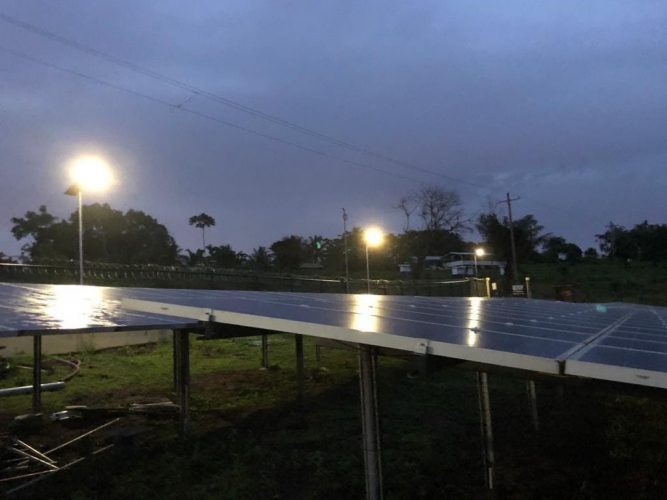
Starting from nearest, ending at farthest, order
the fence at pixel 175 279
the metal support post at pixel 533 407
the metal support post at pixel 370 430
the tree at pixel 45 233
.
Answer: the metal support post at pixel 370 430, the metal support post at pixel 533 407, the fence at pixel 175 279, the tree at pixel 45 233

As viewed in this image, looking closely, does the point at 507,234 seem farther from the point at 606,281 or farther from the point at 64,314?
the point at 64,314

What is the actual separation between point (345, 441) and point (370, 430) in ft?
12.9

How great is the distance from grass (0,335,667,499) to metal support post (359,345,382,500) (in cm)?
36

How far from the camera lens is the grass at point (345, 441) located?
6.28 metres

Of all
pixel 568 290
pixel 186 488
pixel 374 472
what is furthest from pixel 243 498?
pixel 568 290

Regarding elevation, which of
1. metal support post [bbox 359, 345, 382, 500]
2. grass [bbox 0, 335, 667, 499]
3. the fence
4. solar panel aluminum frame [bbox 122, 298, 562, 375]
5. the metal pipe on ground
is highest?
the fence

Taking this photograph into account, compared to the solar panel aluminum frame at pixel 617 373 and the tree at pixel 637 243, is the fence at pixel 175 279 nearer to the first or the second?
the solar panel aluminum frame at pixel 617 373

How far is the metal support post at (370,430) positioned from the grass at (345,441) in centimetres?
36

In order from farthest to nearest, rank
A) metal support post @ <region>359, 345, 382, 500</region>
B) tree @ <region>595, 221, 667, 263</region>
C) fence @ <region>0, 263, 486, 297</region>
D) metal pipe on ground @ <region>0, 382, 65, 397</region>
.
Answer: tree @ <region>595, 221, 667, 263</region> < fence @ <region>0, 263, 486, 297</region> < metal pipe on ground @ <region>0, 382, 65, 397</region> < metal support post @ <region>359, 345, 382, 500</region>

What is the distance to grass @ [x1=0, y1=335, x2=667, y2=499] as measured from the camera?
20.6 ft

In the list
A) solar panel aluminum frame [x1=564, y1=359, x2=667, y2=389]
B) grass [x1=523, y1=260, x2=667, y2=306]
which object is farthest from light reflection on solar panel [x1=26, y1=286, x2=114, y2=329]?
grass [x1=523, y1=260, x2=667, y2=306]

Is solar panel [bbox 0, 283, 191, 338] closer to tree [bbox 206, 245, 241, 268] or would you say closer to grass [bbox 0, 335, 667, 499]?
grass [bbox 0, 335, 667, 499]

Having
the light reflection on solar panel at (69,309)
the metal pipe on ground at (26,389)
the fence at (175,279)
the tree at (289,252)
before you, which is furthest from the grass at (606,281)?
the light reflection on solar panel at (69,309)

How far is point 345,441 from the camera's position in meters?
8.13
